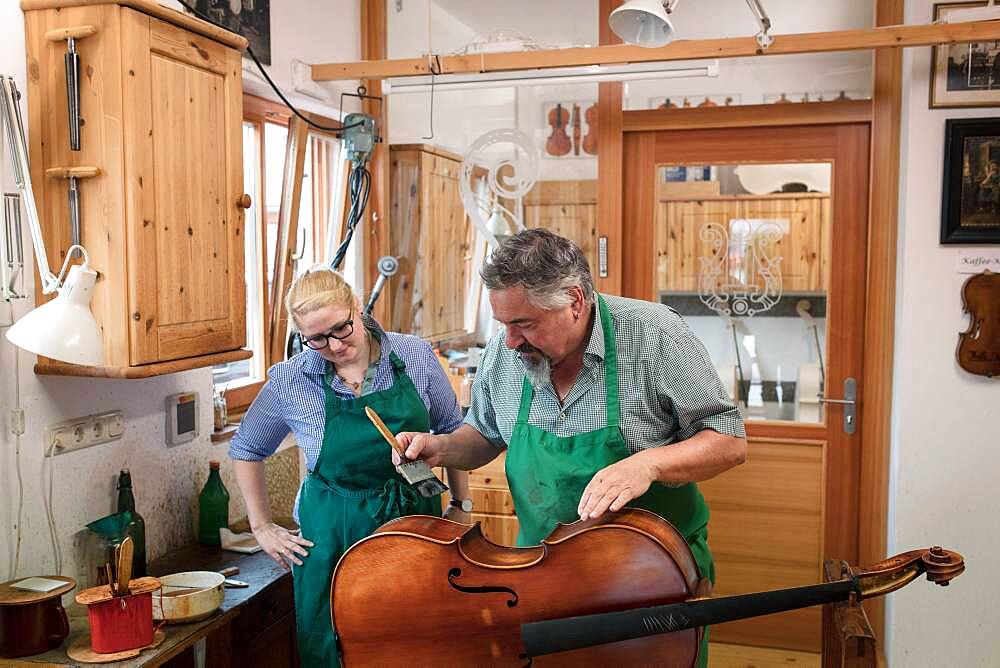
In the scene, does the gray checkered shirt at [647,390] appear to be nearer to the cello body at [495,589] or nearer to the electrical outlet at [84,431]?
the cello body at [495,589]

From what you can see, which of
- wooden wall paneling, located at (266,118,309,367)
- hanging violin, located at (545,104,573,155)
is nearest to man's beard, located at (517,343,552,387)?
wooden wall paneling, located at (266,118,309,367)

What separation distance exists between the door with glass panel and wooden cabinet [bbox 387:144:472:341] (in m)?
0.72

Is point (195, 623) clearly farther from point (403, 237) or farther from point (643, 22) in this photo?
point (403, 237)

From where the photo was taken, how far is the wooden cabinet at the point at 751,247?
3691 millimetres

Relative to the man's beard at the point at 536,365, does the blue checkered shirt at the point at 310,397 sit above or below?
below

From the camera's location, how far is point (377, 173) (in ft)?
13.1

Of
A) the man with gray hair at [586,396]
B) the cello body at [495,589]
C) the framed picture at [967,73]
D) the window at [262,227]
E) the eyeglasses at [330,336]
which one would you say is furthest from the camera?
the window at [262,227]

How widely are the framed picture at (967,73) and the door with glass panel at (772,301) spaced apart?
41 cm

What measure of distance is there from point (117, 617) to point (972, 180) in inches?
116

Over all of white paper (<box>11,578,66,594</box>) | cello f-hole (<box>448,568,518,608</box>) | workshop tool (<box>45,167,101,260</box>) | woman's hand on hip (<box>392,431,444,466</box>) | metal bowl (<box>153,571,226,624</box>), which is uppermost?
workshop tool (<box>45,167,101,260</box>)

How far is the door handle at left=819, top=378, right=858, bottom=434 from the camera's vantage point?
12.1 feet

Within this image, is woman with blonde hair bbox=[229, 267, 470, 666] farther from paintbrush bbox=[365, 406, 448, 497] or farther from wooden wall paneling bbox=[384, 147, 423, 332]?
wooden wall paneling bbox=[384, 147, 423, 332]

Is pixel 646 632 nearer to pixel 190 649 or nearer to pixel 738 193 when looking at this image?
pixel 190 649

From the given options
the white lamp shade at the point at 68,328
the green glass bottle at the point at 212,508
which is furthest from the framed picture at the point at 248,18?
the green glass bottle at the point at 212,508
